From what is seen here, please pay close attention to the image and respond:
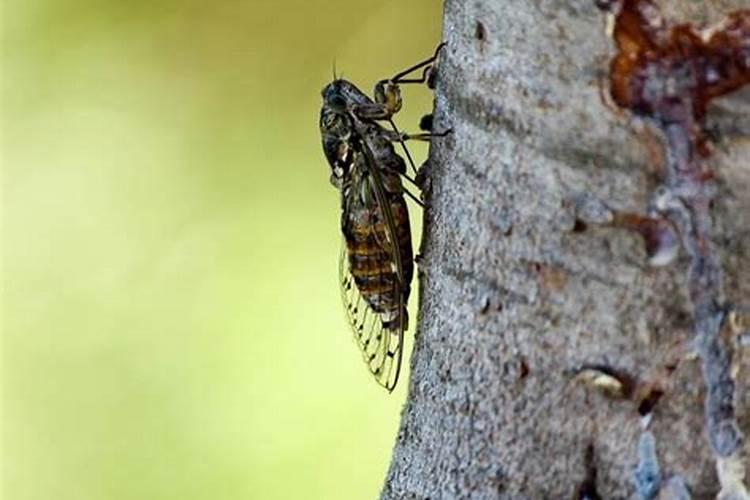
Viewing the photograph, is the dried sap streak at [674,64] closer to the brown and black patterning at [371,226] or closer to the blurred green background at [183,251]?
the brown and black patterning at [371,226]

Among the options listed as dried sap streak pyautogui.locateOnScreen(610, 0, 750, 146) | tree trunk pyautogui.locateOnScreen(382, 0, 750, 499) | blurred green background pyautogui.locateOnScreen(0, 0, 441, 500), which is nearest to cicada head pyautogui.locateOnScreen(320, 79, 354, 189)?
tree trunk pyautogui.locateOnScreen(382, 0, 750, 499)

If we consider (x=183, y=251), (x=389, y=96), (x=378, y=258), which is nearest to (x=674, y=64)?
(x=378, y=258)

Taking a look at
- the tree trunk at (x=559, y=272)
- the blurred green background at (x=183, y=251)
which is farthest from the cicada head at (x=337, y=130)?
the blurred green background at (x=183, y=251)

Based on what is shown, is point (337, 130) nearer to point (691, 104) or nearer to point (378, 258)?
point (378, 258)

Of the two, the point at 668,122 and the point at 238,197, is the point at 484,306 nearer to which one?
the point at 668,122

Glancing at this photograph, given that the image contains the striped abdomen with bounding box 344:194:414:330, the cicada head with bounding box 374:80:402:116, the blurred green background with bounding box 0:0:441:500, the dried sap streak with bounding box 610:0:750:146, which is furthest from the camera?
the blurred green background with bounding box 0:0:441:500

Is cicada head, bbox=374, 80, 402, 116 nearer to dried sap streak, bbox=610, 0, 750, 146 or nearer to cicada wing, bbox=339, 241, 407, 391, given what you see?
cicada wing, bbox=339, 241, 407, 391
